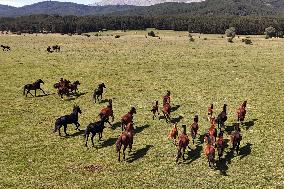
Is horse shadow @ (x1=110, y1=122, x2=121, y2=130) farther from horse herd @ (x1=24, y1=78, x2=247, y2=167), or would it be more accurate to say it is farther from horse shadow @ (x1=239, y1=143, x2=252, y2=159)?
horse shadow @ (x1=239, y1=143, x2=252, y2=159)

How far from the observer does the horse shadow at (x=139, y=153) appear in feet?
88.3

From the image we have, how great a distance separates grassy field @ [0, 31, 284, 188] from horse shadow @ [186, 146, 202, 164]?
65 millimetres

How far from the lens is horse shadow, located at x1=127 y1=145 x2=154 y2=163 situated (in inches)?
1060

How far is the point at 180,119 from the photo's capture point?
112ft

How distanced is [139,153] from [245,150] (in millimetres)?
7085

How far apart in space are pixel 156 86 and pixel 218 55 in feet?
88.4

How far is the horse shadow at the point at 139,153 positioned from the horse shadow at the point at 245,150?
20.4ft

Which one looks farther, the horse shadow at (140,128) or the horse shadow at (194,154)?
the horse shadow at (140,128)

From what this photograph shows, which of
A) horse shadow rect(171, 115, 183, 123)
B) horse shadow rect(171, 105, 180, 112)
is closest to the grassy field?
horse shadow rect(171, 105, 180, 112)

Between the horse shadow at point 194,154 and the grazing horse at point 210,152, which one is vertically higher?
the grazing horse at point 210,152

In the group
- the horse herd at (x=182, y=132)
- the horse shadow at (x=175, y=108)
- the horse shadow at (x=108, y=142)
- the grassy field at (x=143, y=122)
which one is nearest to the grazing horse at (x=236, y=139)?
the horse herd at (x=182, y=132)

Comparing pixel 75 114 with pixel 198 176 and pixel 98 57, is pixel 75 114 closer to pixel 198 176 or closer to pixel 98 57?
pixel 198 176

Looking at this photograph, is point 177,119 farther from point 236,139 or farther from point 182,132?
point 236,139

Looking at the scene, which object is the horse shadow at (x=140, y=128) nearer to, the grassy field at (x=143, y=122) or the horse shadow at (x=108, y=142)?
the grassy field at (x=143, y=122)
